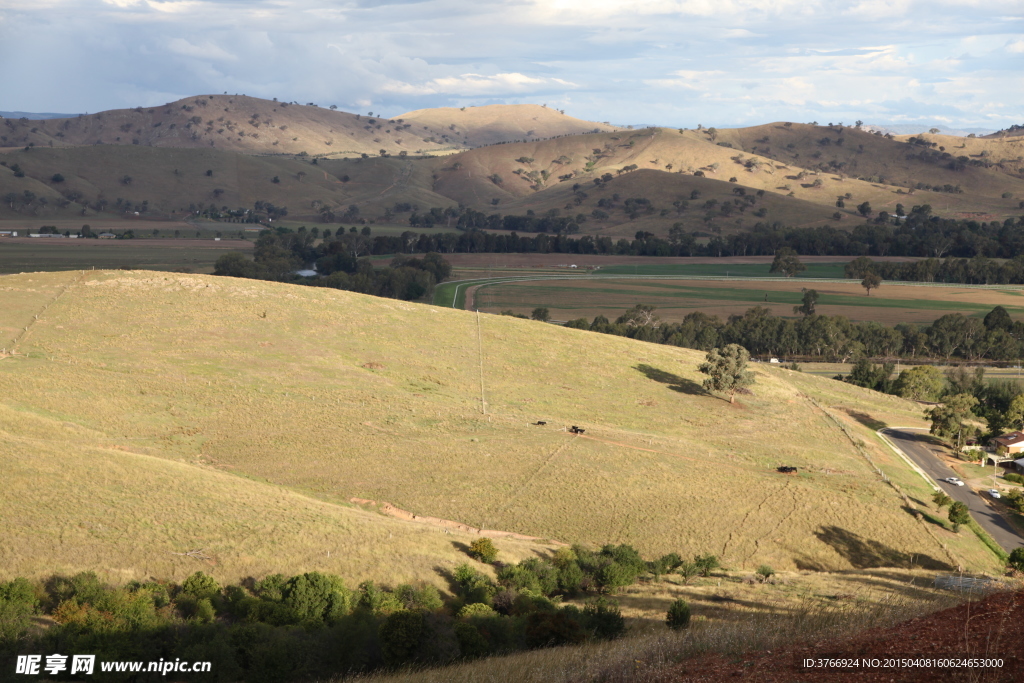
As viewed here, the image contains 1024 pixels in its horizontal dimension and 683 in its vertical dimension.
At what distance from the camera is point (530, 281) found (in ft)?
511

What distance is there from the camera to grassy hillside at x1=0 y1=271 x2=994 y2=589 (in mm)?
34219

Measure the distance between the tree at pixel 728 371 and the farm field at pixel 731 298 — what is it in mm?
55704

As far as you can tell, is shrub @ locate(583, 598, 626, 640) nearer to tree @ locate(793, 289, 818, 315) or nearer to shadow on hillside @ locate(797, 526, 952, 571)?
shadow on hillside @ locate(797, 526, 952, 571)

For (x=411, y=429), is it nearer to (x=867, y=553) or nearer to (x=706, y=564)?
(x=706, y=564)

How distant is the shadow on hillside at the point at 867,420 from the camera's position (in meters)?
66.4

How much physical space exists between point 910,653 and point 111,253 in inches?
6954

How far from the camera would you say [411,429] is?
4775cm

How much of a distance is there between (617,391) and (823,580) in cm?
3335

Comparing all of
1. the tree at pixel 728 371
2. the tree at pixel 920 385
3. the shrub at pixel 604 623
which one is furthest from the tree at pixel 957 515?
the tree at pixel 920 385

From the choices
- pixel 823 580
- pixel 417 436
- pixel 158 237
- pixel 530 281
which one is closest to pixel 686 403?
pixel 417 436

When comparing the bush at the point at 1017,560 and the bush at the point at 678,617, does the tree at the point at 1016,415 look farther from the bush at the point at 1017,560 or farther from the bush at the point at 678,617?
the bush at the point at 678,617

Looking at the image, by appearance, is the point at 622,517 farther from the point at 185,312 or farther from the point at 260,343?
the point at 185,312

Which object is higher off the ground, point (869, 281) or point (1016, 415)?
point (869, 281)

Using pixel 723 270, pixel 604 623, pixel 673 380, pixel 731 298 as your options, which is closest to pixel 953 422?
pixel 673 380
